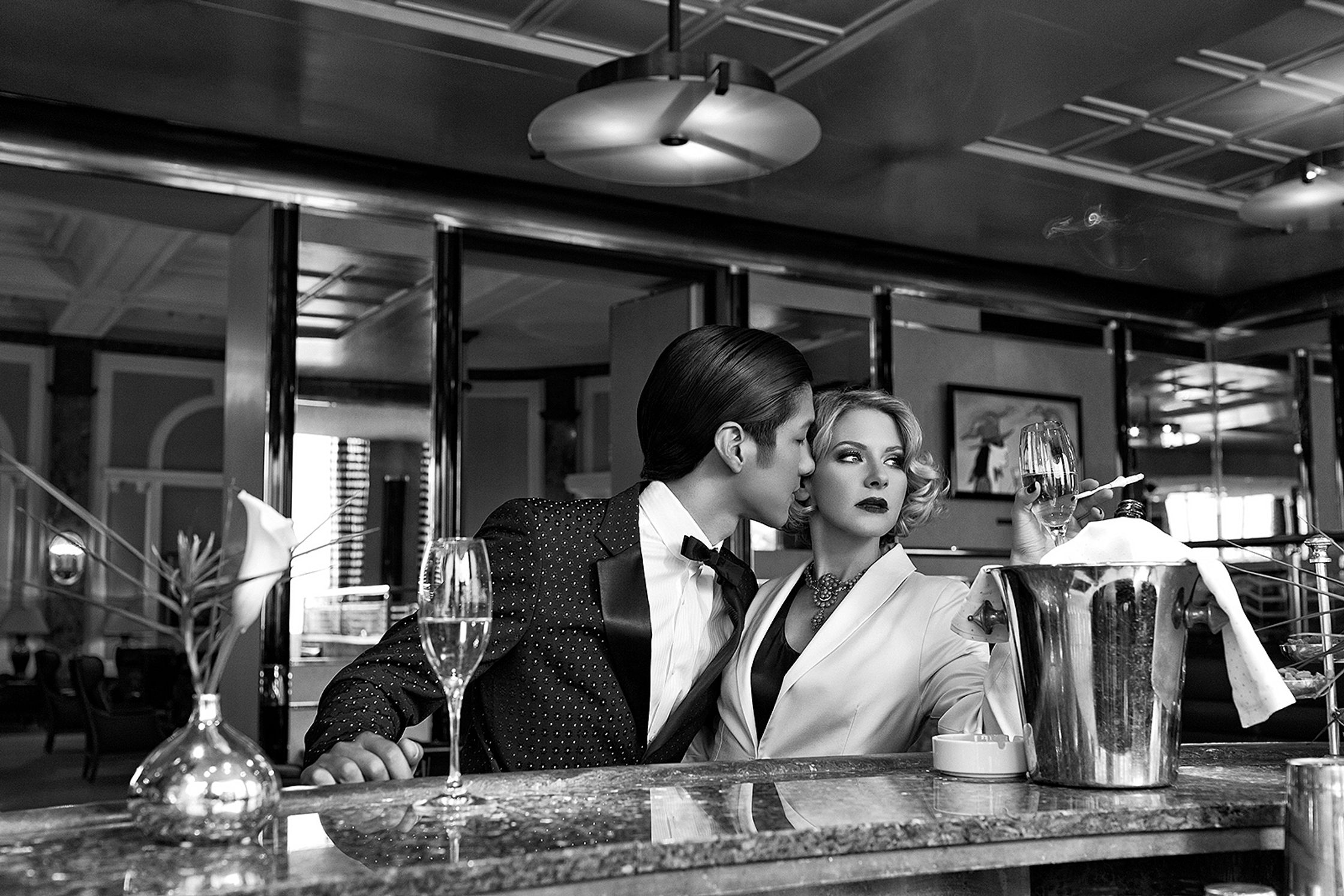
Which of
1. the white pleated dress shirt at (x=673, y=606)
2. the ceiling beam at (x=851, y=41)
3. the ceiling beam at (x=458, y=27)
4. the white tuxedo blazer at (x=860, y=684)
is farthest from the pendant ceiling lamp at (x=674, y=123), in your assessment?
the white tuxedo blazer at (x=860, y=684)

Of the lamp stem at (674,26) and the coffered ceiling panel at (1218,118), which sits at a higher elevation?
the coffered ceiling panel at (1218,118)

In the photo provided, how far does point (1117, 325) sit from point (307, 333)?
4.74 m

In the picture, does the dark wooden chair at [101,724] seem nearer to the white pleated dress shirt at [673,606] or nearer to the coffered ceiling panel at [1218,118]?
the coffered ceiling panel at [1218,118]

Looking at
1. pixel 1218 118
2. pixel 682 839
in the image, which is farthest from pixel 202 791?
pixel 1218 118

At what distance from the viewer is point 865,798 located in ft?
4.00

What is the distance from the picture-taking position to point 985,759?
1.38 meters

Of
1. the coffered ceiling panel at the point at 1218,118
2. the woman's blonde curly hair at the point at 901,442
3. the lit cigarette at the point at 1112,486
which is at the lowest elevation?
the lit cigarette at the point at 1112,486

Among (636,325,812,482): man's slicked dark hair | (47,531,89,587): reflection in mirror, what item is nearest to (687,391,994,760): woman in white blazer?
(636,325,812,482): man's slicked dark hair

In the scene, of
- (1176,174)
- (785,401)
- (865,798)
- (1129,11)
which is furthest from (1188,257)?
(865,798)

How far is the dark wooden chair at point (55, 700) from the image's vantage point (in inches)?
344

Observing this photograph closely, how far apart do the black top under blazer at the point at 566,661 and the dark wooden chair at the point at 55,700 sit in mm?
7627

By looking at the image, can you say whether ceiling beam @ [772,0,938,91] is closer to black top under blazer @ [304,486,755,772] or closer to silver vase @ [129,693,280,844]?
black top under blazer @ [304,486,755,772]

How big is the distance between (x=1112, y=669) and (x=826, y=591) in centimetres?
106

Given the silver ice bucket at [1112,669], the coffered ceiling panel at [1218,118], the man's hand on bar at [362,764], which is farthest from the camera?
the coffered ceiling panel at [1218,118]
